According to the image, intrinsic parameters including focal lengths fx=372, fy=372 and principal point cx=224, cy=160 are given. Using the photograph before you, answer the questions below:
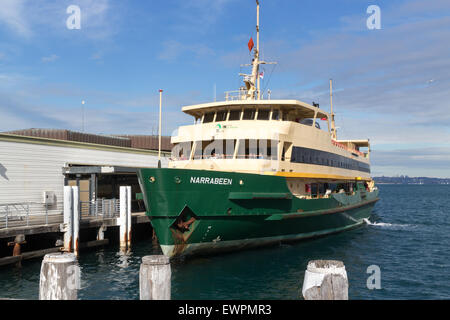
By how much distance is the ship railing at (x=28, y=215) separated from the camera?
54.6 feet

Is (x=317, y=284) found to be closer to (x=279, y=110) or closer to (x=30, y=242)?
(x=279, y=110)

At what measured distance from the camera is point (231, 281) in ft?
41.4

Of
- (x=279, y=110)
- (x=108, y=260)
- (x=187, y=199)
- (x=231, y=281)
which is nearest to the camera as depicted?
(x=231, y=281)

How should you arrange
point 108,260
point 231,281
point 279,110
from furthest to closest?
point 279,110 < point 108,260 < point 231,281

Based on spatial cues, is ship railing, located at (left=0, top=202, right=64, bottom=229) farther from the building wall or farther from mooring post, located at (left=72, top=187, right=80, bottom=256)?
mooring post, located at (left=72, top=187, right=80, bottom=256)

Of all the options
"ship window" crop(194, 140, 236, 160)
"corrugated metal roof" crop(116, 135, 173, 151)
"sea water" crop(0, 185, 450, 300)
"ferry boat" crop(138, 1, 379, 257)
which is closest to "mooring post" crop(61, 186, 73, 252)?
"sea water" crop(0, 185, 450, 300)

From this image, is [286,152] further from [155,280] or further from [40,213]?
[40,213]

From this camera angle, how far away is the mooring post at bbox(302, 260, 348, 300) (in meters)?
4.58

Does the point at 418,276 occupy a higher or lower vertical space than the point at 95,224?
lower

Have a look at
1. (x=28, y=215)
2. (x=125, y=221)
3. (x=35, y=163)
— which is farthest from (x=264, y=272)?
(x=35, y=163)

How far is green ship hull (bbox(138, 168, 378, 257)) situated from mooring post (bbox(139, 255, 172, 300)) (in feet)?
24.4

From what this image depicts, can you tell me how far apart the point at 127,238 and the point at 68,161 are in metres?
6.22

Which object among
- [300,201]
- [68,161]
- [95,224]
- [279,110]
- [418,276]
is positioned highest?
[279,110]

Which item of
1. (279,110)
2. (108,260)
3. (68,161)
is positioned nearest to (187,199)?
(108,260)
